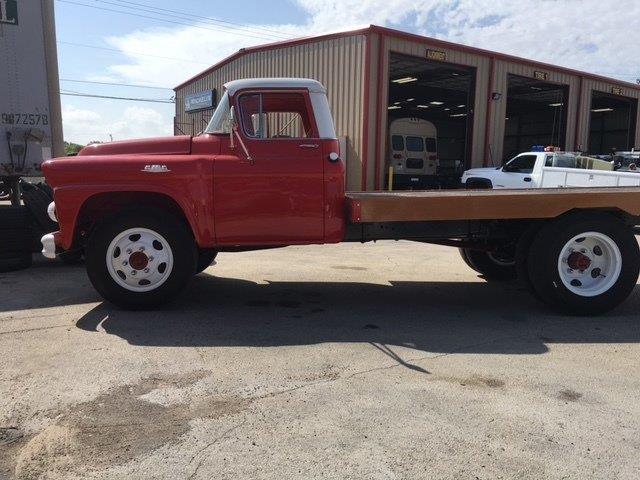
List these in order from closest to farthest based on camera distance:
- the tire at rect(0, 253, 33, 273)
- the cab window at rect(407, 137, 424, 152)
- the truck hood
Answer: the truck hood, the tire at rect(0, 253, 33, 273), the cab window at rect(407, 137, 424, 152)

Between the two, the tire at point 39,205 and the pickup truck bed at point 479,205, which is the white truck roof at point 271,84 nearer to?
the pickup truck bed at point 479,205

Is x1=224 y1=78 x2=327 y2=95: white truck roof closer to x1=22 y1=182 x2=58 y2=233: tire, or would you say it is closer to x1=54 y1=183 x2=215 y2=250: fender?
x1=54 y1=183 x2=215 y2=250: fender

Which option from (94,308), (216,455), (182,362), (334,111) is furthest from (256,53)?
(216,455)

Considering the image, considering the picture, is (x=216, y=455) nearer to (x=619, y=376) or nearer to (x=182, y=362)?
(x=182, y=362)

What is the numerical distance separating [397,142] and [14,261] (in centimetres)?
1670

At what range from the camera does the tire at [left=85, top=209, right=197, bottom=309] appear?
17.7 ft

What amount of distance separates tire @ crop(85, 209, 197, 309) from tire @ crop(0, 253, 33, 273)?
3.07 metres

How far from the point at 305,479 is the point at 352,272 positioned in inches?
215

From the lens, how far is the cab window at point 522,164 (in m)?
16.0

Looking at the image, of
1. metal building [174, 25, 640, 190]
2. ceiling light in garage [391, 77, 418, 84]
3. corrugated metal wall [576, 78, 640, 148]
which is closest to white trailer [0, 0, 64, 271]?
metal building [174, 25, 640, 190]

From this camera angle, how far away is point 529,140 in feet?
115

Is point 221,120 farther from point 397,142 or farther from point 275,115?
point 397,142

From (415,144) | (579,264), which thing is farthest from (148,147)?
(415,144)

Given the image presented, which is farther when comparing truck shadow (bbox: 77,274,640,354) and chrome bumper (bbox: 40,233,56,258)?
chrome bumper (bbox: 40,233,56,258)
